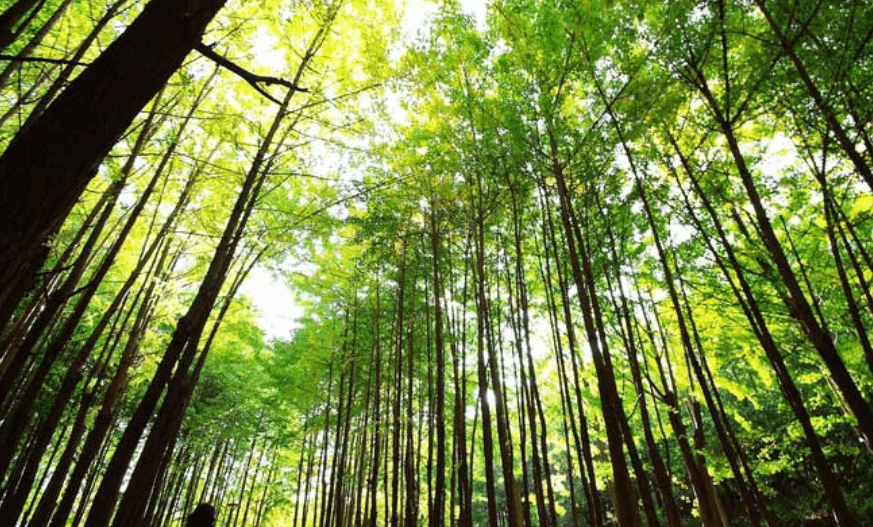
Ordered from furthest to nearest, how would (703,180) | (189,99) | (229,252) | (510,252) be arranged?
(510,252), (703,180), (189,99), (229,252)

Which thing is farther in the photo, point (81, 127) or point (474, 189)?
point (474, 189)

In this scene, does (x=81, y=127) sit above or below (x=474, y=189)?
below

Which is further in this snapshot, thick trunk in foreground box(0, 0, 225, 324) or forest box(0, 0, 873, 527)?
forest box(0, 0, 873, 527)

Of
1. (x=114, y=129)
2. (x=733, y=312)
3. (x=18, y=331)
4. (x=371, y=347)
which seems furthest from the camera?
(x=371, y=347)

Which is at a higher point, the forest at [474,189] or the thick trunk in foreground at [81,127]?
the forest at [474,189]

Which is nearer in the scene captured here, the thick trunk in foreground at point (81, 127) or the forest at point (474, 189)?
the thick trunk in foreground at point (81, 127)

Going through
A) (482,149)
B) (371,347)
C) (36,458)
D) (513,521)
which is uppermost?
(482,149)

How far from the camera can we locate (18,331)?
14.4ft

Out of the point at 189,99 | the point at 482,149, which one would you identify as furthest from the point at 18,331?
the point at 482,149

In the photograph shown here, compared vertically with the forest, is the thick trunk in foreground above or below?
below

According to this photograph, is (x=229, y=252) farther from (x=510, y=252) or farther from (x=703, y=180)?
(x=703, y=180)

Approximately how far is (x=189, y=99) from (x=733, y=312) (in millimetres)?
7783

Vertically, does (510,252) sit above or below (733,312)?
above

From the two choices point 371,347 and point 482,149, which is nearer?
point 482,149
